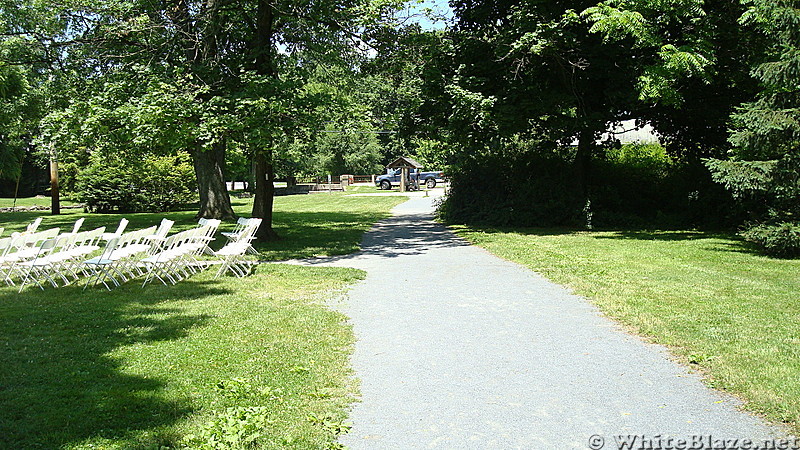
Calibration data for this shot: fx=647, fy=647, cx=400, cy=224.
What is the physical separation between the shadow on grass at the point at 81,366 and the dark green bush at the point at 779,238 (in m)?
10.7

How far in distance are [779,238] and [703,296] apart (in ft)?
16.3

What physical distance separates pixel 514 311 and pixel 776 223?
7.99m

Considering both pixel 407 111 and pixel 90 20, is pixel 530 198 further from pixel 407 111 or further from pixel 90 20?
pixel 90 20

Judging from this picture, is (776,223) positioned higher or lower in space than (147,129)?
lower

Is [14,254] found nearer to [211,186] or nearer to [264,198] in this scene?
[264,198]

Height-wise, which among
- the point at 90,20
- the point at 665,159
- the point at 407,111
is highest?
the point at 90,20

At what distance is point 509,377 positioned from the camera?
5781 millimetres

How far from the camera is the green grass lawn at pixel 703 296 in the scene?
5.66m

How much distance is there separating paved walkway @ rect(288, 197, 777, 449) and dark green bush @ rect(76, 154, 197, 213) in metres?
23.6

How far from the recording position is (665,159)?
22391 millimetres

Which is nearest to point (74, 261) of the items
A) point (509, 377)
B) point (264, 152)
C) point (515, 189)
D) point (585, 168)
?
point (264, 152)

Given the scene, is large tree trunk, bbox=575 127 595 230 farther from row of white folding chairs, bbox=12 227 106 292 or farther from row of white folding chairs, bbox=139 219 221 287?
row of white folding chairs, bbox=12 227 106 292

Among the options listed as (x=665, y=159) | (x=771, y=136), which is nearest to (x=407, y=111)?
(x=665, y=159)

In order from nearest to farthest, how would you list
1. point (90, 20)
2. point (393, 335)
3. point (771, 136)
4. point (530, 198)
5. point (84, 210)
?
point (393, 335) < point (771, 136) < point (90, 20) < point (530, 198) < point (84, 210)
